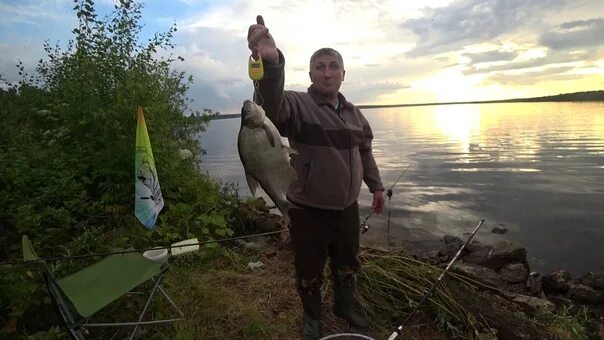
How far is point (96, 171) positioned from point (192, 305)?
3216 millimetres

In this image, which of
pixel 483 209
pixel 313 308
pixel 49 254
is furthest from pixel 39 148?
pixel 483 209

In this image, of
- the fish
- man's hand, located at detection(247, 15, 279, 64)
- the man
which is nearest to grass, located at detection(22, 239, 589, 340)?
the man

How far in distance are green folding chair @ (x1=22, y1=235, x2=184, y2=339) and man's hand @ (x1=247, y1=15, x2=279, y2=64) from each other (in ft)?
6.66

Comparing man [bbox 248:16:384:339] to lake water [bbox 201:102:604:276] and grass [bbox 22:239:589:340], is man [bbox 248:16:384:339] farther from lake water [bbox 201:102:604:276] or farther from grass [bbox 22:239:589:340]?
lake water [bbox 201:102:604:276]

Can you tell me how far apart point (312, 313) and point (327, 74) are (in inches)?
84.1

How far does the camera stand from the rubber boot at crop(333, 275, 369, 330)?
152 inches

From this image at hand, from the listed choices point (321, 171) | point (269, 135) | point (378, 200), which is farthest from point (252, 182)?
point (378, 200)

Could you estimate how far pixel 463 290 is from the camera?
4500 millimetres

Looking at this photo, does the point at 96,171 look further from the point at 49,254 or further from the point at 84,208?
the point at 49,254

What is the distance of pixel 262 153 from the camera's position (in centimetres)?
248

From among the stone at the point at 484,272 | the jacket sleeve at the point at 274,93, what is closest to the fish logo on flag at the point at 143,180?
the jacket sleeve at the point at 274,93

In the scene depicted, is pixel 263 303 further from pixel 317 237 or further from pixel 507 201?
pixel 507 201

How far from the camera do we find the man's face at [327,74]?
129 inches

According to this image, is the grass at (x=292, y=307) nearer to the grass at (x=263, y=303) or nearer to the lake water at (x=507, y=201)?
the grass at (x=263, y=303)
